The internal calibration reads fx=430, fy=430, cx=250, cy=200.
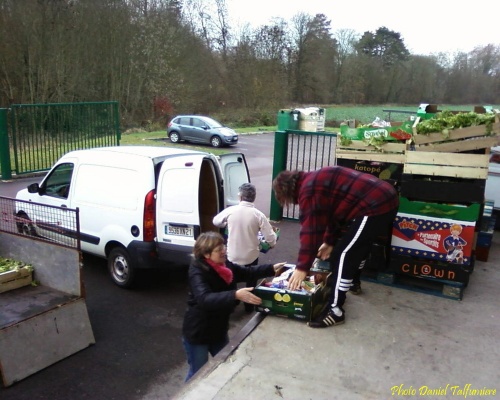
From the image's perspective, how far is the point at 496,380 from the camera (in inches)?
128

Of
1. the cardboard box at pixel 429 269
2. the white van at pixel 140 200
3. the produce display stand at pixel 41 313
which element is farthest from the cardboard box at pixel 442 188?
the produce display stand at pixel 41 313

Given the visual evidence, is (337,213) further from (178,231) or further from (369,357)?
(178,231)

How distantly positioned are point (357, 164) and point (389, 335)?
7.72 feet

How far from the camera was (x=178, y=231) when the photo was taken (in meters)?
5.45

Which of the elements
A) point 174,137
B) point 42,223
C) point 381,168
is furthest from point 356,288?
point 174,137

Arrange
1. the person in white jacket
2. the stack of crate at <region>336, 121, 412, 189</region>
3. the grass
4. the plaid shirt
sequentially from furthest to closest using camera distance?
the grass, the stack of crate at <region>336, 121, 412, 189</region>, the person in white jacket, the plaid shirt

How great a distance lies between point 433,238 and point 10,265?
4.86 metres

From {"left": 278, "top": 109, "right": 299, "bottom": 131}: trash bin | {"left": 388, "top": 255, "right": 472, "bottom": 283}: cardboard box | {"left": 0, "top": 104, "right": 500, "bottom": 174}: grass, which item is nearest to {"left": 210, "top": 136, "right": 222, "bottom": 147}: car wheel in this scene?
{"left": 0, "top": 104, "right": 500, "bottom": 174}: grass

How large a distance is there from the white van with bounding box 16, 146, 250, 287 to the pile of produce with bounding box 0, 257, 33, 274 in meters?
0.40

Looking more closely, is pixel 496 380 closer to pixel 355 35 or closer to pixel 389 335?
pixel 389 335

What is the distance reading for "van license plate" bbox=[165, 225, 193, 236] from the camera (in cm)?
540

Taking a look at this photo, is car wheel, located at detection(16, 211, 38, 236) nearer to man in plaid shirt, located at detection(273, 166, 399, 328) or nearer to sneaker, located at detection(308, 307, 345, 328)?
man in plaid shirt, located at detection(273, 166, 399, 328)

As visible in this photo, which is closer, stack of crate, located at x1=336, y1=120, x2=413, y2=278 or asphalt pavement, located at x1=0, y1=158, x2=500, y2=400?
asphalt pavement, located at x1=0, y1=158, x2=500, y2=400

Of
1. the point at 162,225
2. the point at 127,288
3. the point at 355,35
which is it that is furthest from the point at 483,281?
the point at 355,35
